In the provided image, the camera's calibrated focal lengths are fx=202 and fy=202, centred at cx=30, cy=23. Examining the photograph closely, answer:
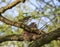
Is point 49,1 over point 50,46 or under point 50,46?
over

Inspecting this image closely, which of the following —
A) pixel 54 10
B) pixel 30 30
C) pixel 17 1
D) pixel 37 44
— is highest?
pixel 54 10

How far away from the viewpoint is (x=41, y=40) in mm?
2049

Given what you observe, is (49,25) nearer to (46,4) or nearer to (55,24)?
Answer: (55,24)

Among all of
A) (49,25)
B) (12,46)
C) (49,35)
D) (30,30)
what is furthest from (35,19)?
(49,35)

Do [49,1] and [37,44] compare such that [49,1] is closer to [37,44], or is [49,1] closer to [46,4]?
[46,4]

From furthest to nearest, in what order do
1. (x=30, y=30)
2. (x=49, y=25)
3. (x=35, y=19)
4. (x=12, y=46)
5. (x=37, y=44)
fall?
(x=12, y=46) < (x=49, y=25) < (x=35, y=19) < (x=30, y=30) < (x=37, y=44)

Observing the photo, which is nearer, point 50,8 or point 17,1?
point 17,1

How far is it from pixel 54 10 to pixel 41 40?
5.57 ft

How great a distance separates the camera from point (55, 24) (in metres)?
3.77

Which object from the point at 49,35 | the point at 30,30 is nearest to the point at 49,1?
the point at 30,30

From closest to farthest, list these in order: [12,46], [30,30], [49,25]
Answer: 1. [30,30]
2. [49,25]
3. [12,46]

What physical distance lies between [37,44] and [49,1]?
1867 mm

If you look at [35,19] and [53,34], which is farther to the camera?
[35,19]

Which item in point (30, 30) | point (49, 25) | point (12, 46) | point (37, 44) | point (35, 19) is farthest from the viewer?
point (12, 46)
